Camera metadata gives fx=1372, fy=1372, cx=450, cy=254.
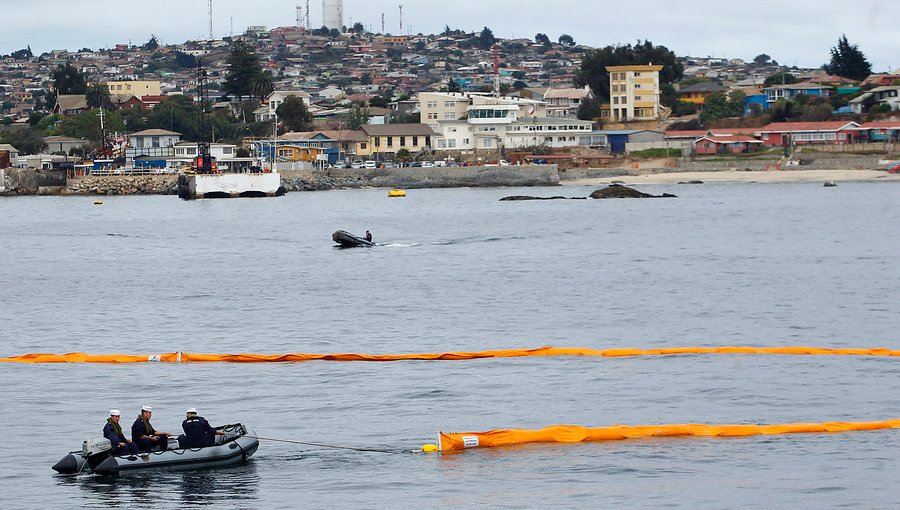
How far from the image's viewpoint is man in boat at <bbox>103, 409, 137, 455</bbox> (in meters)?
25.8

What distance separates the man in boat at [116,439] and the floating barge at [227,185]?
108 meters

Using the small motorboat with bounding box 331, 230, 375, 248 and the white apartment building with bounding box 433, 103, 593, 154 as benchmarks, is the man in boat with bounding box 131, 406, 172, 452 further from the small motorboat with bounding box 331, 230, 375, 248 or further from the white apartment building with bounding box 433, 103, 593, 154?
the white apartment building with bounding box 433, 103, 593, 154

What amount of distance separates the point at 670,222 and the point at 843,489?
Answer: 217 feet

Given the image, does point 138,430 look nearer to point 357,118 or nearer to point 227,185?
point 227,185

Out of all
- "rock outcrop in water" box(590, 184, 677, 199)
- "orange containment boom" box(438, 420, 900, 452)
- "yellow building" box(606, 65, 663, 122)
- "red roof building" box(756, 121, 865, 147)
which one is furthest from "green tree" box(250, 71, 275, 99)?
"orange containment boom" box(438, 420, 900, 452)

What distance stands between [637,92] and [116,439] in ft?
470

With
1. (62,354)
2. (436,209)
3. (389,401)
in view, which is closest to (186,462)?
(389,401)

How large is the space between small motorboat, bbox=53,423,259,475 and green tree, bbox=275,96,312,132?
147 metres

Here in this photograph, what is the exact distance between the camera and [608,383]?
113 feet

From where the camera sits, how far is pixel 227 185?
13475 centimetres

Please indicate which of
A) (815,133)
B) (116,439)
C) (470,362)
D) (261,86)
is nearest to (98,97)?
(261,86)

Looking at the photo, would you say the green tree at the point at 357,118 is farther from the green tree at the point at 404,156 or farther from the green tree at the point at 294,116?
the green tree at the point at 404,156

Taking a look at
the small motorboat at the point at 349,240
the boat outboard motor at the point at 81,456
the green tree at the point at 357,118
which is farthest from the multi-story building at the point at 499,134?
the boat outboard motor at the point at 81,456

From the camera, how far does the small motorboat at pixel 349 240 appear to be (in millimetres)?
75312
